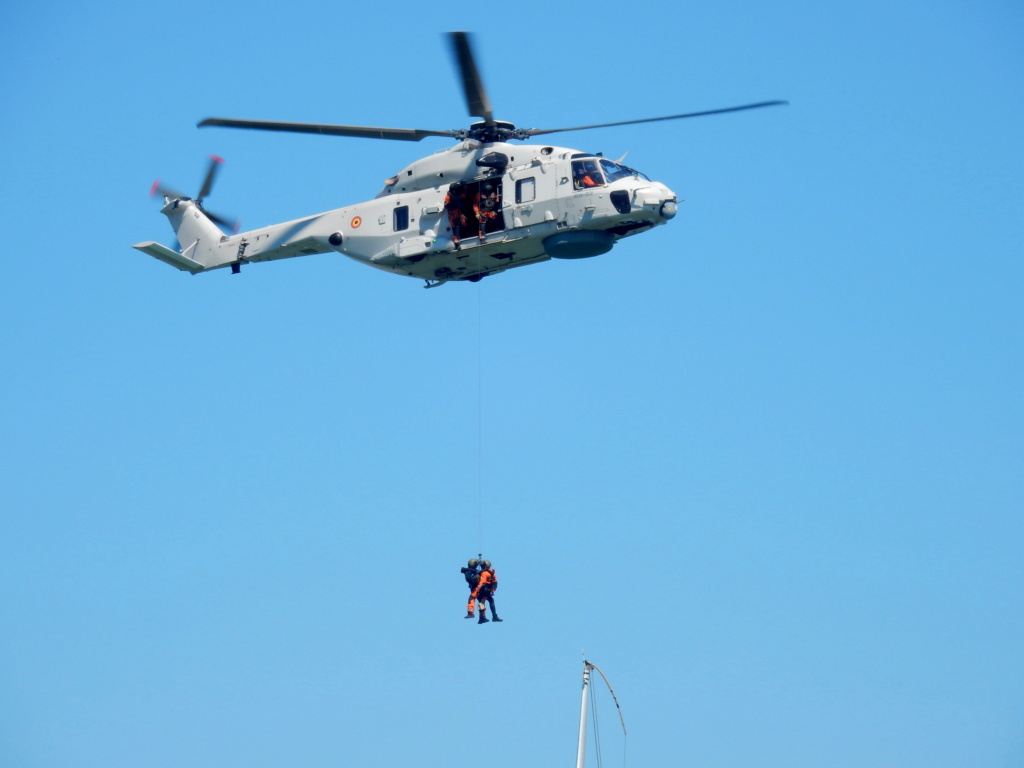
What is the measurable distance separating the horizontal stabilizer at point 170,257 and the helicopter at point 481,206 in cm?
6

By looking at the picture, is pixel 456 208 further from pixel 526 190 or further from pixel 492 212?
pixel 526 190

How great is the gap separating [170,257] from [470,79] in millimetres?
10595

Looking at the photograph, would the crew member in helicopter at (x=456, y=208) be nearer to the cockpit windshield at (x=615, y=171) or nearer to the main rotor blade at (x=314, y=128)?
the main rotor blade at (x=314, y=128)

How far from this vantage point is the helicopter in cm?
3541

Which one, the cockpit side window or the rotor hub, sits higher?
the rotor hub

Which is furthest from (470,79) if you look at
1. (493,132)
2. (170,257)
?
(170,257)

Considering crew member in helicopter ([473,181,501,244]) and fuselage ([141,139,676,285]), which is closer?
fuselage ([141,139,676,285])

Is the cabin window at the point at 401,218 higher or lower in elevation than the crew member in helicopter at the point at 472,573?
higher

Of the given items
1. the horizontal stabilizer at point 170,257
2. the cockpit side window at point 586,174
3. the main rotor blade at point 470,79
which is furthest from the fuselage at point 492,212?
the horizontal stabilizer at point 170,257

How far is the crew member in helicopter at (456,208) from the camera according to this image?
3678cm

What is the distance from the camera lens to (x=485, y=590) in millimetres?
34562

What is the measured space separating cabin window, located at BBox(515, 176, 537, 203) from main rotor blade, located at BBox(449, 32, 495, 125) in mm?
2090

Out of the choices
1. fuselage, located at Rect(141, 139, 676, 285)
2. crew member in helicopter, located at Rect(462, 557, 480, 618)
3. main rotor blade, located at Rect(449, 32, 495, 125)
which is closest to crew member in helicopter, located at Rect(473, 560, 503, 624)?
crew member in helicopter, located at Rect(462, 557, 480, 618)

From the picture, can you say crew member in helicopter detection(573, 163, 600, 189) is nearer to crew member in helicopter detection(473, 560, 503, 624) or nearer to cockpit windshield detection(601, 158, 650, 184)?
cockpit windshield detection(601, 158, 650, 184)
